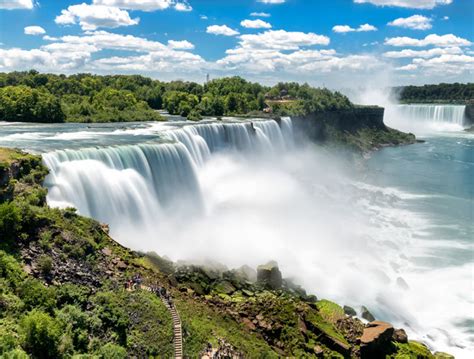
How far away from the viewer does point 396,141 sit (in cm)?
8594

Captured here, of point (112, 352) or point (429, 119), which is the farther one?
point (429, 119)

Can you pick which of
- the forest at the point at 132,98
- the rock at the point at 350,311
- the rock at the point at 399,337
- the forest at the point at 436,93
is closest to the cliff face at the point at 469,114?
the forest at the point at 436,93

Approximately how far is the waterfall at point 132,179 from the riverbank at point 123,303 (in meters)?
2.15

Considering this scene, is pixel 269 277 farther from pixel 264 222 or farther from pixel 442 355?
pixel 264 222

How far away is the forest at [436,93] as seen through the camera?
489 feet

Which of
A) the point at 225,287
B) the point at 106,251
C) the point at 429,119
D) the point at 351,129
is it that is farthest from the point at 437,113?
the point at 106,251

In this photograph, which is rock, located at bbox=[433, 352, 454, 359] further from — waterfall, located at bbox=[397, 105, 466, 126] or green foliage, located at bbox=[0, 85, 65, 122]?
waterfall, located at bbox=[397, 105, 466, 126]

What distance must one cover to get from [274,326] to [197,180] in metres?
19.1

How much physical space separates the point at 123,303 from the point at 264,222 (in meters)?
19.5

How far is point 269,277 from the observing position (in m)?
23.5

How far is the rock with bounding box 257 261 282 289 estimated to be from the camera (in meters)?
23.4

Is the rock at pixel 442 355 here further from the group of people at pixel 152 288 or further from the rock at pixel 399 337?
the group of people at pixel 152 288

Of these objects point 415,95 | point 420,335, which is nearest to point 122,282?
point 420,335

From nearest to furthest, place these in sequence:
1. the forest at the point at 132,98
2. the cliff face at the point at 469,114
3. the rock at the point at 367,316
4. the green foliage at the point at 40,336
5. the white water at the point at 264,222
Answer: the green foliage at the point at 40,336
the rock at the point at 367,316
the white water at the point at 264,222
the forest at the point at 132,98
the cliff face at the point at 469,114
